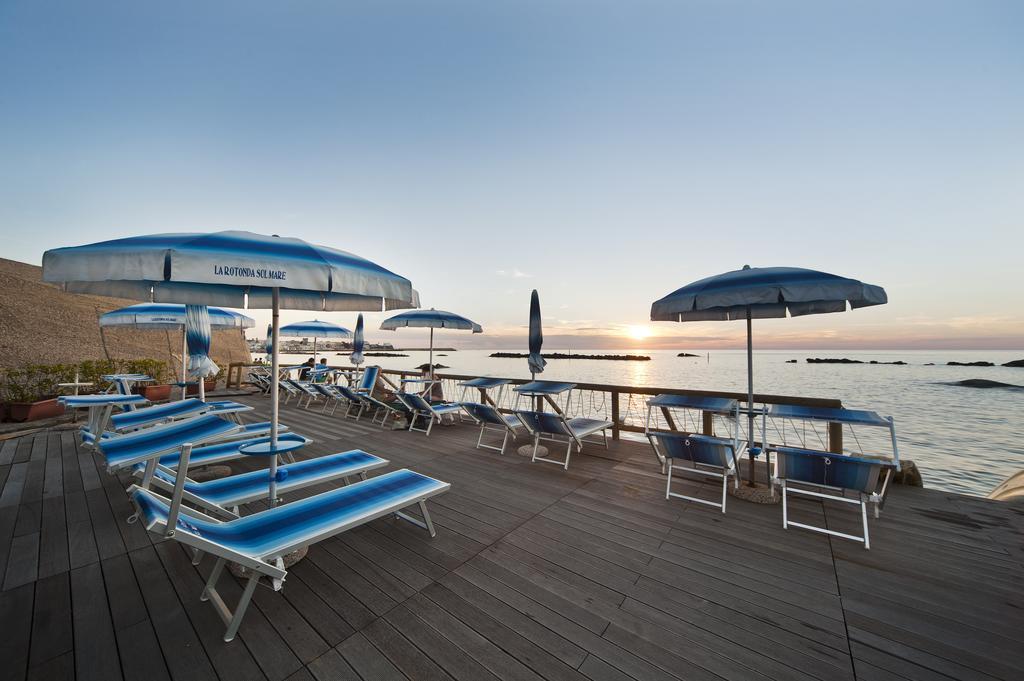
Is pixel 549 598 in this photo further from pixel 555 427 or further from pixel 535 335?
pixel 535 335

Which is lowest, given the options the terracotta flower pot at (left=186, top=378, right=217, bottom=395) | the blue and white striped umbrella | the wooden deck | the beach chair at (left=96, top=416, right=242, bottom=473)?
the wooden deck

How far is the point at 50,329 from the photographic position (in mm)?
10367

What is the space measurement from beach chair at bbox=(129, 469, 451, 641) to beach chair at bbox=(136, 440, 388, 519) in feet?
0.47

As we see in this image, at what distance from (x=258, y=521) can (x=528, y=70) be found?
414 inches

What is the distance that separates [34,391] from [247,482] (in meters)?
9.33

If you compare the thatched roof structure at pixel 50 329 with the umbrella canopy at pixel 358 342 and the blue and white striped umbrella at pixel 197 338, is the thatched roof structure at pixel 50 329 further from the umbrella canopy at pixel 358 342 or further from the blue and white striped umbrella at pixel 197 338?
the blue and white striped umbrella at pixel 197 338

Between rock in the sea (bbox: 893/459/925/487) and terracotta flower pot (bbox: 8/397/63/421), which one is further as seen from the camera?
terracotta flower pot (bbox: 8/397/63/421)

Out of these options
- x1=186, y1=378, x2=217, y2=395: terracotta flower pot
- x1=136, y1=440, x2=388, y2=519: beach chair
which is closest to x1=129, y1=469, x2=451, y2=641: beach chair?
x1=136, y1=440, x2=388, y2=519: beach chair

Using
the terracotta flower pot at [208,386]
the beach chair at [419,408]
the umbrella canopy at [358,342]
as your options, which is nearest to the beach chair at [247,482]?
Result: the beach chair at [419,408]

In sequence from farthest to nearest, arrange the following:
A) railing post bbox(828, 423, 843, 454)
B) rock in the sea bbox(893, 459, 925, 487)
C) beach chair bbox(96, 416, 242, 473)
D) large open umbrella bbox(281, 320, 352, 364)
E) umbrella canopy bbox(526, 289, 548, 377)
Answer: large open umbrella bbox(281, 320, 352, 364), umbrella canopy bbox(526, 289, 548, 377), railing post bbox(828, 423, 843, 454), rock in the sea bbox(893, 459, 925, 487), beach chair bbox(96, 416, 242, 473)

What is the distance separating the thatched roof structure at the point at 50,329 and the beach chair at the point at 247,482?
1194cm

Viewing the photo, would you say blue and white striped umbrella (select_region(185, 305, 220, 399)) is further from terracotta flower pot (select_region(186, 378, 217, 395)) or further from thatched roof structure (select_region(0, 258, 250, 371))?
thatched roof structure (select_region(0, 258, 250, 371))

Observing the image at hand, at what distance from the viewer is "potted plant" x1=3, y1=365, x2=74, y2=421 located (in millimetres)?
7031

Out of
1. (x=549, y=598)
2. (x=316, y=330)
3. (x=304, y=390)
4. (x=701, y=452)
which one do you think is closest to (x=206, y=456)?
(x=549, y=598)
